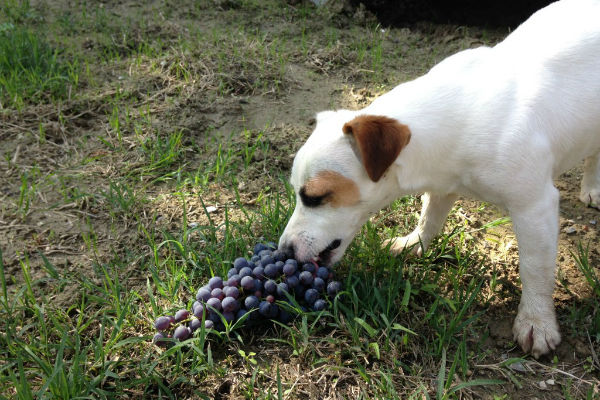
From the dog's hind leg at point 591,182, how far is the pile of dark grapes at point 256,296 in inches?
78.3

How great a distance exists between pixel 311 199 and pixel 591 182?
212 centimetres

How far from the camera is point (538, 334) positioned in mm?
2490

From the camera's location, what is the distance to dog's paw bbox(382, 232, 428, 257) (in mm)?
2951

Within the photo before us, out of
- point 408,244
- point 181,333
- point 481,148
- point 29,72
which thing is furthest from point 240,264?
point 29,72

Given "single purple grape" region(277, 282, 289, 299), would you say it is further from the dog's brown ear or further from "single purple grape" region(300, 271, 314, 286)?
the dog's brown ear

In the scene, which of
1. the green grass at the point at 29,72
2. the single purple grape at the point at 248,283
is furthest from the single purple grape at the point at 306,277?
the green grass at the point at 29,72

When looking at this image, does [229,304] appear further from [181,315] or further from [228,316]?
[181,315]

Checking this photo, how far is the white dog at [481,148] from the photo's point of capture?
2297mm

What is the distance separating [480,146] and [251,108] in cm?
249

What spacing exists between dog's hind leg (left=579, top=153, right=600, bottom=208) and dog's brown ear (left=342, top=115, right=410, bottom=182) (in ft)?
5.92

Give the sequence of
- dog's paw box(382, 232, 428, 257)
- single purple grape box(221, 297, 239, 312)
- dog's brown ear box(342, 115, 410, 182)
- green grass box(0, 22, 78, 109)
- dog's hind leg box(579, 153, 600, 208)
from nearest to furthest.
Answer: dog's brown ear box(342, 115, 410, 182) → single purple grape box(221, 297, 239, 312) → dog's paw box(382, 232, 428, 257) → dog's hind leg box(579, 153, 600, 208) → green grass box(0, 22, 78, 109)

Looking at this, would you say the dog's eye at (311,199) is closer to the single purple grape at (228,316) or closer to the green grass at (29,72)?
the single purple grape at (228,316)

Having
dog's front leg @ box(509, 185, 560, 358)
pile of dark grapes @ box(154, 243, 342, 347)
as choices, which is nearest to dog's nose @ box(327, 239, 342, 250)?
pile of dark grapes @ box(154, 243, 342, 347)

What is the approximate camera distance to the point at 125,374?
7.40 feet
